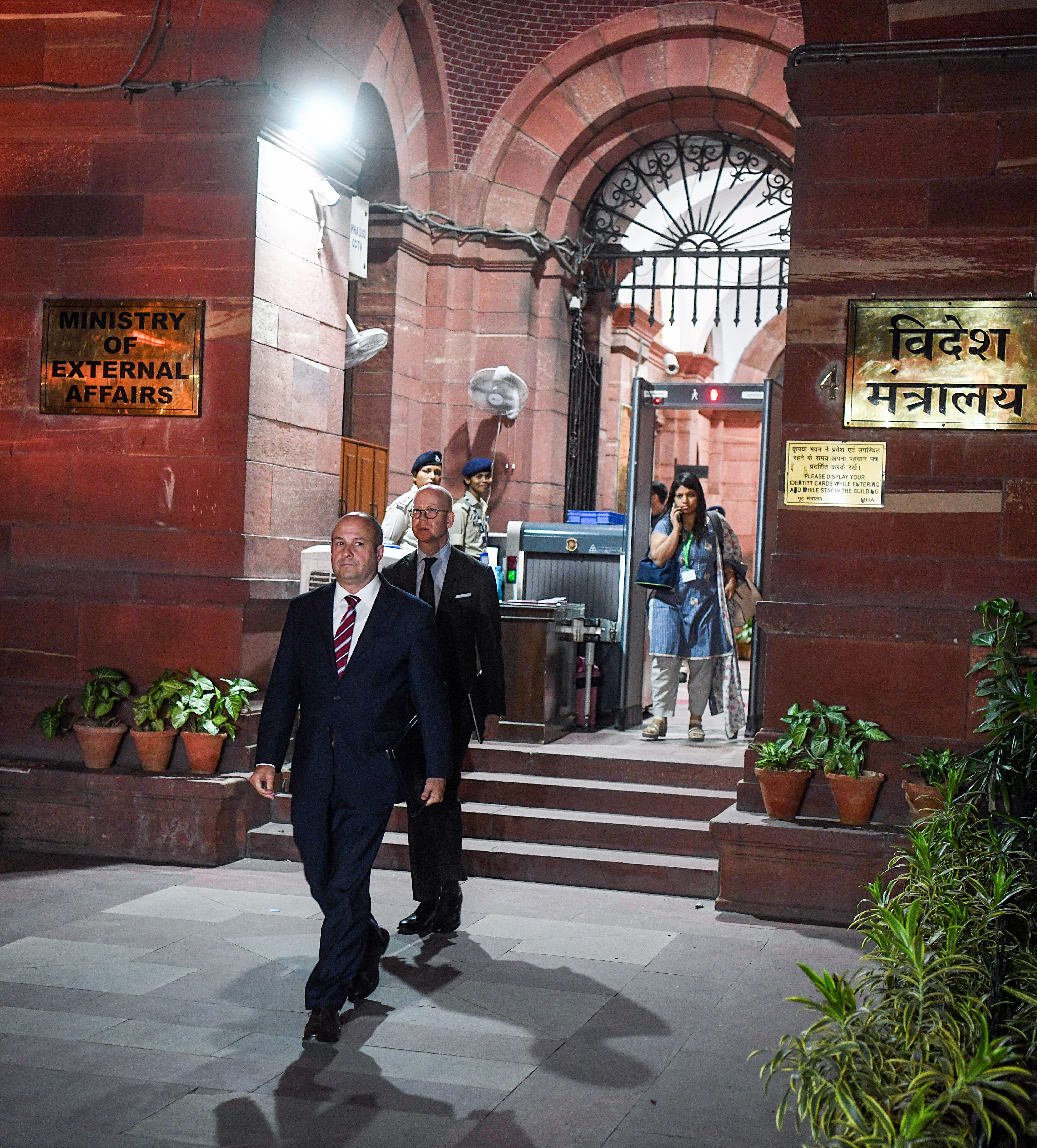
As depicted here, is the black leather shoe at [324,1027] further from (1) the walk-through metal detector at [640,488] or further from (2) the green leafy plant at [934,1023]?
(1) the walk-through metal detector at [640,488]

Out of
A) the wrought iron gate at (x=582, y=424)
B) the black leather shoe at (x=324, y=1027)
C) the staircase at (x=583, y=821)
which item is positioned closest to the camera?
the black leather shoe at (x=324, y=1027)

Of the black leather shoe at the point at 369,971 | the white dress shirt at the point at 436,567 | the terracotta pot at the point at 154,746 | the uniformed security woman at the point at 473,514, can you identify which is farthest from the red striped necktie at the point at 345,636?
the uniformed security woman at the point at 473,514

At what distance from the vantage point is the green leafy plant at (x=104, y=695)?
7836 millimetres

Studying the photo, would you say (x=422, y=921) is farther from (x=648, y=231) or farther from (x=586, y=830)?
(x=648, y=231)

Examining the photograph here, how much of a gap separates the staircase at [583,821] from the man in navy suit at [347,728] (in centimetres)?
237

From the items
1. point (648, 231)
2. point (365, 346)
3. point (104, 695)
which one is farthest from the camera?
point (648, 231)

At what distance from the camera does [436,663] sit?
201 inches

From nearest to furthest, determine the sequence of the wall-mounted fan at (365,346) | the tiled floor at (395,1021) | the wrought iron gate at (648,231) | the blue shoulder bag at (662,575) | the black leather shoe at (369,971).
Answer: the tiled floor at (395,1021) < the black leather shoe at (369,971) < the blue shoulder bag at (662,575) < the wall-mounted fan at (365,346) < the wrought iron gate at (648,231)

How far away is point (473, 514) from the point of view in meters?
9.95

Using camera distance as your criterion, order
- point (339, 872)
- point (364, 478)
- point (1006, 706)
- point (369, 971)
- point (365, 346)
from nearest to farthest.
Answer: point (339, 872), point (369, 971), point (1006, 706), point (365, 346), point (364, 478)

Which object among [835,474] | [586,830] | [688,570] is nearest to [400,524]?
[688,570]

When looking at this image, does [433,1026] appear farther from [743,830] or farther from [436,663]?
[743,830]

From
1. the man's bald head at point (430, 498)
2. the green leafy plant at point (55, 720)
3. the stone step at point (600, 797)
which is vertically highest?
the man's bald head at point (430, 498)

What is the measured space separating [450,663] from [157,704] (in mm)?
2264
